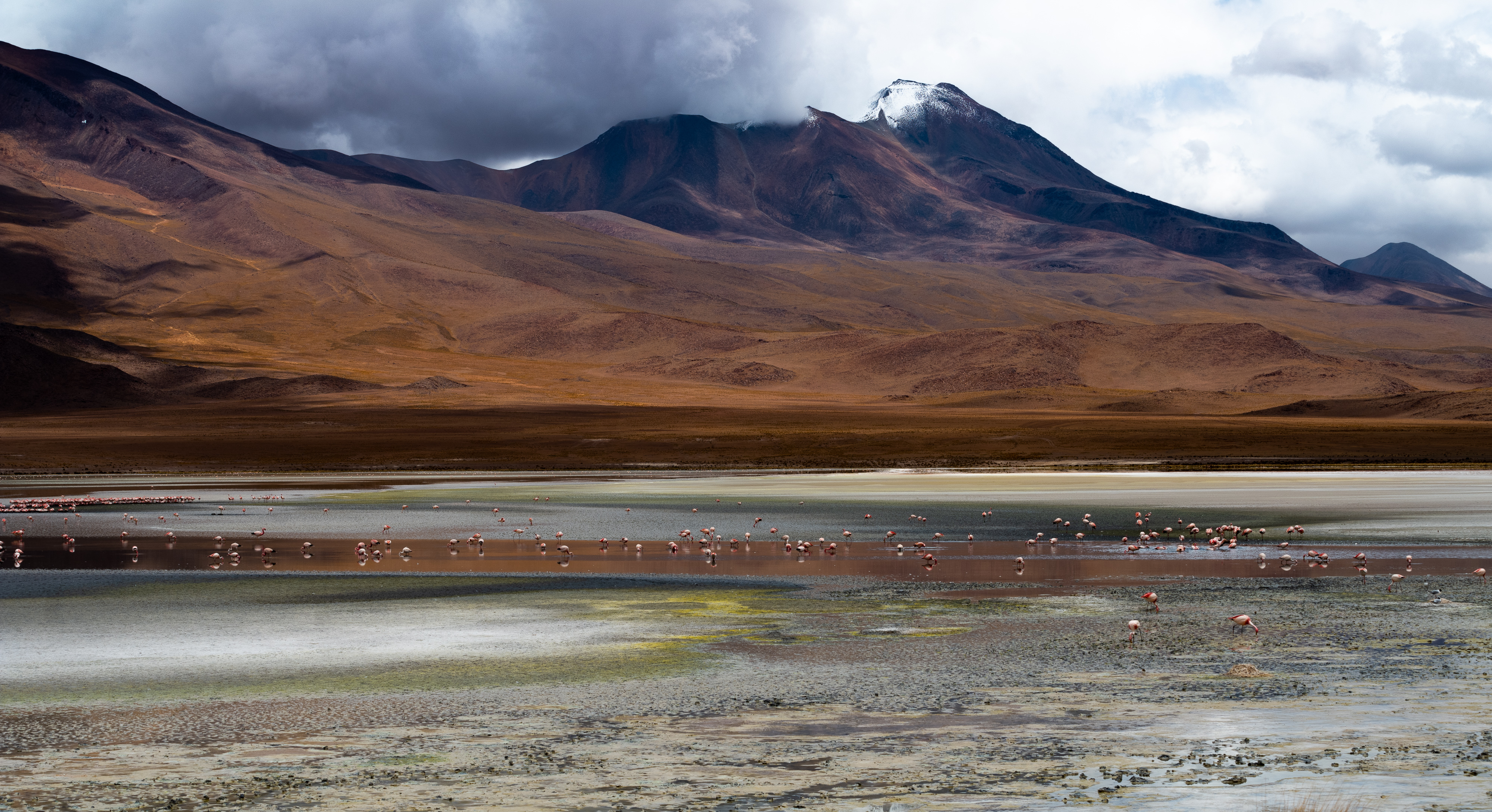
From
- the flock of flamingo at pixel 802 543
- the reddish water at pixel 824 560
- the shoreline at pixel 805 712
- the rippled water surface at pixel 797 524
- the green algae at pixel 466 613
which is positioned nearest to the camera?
the shoreline at pixel 805 712

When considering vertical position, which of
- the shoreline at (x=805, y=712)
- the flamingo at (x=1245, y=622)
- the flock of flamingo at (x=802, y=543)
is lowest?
the shoreline at (x=805, y=712)

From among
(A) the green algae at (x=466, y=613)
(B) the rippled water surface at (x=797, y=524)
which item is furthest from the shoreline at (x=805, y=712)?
(B) the rippled water surface at (x=797, y=524)

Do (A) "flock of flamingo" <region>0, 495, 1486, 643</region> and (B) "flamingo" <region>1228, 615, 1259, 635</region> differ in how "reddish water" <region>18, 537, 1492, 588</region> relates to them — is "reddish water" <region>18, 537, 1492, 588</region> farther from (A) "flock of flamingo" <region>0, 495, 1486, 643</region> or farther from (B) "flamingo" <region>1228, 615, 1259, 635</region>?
(B) "flamingo" <region>1228, 615, 1259, 635</region>

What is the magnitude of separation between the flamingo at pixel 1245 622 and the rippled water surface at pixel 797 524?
5645mm

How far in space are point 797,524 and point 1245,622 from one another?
19317 mm

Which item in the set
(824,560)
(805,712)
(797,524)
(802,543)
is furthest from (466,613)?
(797,524)

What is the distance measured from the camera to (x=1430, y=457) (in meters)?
68.3

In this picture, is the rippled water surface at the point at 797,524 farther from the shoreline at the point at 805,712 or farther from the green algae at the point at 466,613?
the shoreline at the point at 805,712

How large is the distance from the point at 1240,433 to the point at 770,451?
28771 mm

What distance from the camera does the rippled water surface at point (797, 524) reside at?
25.1 m

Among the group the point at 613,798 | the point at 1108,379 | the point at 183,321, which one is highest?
the point at 183,321

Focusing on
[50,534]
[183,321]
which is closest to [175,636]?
[50,534]

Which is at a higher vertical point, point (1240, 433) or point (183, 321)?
point (183, 321)

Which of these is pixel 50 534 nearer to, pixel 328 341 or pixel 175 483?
pixel 175 483
